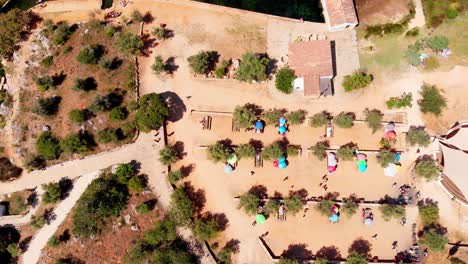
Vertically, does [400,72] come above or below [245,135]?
above

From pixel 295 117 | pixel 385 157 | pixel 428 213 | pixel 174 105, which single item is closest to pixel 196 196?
pixel 174 105

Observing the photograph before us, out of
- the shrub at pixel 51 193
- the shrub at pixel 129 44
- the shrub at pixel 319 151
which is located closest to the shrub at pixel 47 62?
the shrub at pixel 129 44

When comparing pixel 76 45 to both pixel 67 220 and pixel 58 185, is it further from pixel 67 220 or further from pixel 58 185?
pixel 67 220

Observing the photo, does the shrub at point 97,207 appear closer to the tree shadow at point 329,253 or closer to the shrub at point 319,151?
the shrub at point 319,151

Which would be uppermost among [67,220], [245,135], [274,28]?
[274,28]

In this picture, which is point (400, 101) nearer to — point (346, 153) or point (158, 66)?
point (346, 153)

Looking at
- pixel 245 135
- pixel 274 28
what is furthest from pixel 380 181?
pixel 274 28
